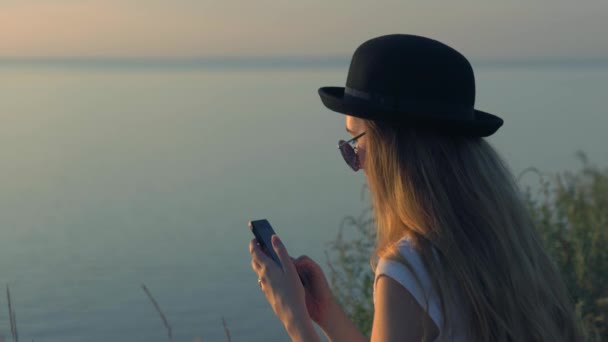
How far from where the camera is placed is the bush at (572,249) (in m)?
5.02

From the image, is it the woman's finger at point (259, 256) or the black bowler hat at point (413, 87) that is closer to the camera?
the black bowler hat at point (413, 87)

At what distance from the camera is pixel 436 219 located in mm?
2352

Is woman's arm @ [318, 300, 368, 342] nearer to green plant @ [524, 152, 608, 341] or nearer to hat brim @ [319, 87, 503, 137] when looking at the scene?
hat brim @ [319, 87, 503, 137]

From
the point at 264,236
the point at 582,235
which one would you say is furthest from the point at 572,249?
the point at 264,236

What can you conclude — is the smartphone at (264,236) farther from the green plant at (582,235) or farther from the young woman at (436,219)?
the green plant at (582,235)

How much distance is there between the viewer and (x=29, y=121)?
1964cm

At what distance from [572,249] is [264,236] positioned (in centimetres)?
303

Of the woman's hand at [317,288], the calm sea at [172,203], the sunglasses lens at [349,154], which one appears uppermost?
the sunglasses lens at [349,154]

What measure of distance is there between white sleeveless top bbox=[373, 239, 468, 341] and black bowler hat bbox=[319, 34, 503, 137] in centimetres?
33

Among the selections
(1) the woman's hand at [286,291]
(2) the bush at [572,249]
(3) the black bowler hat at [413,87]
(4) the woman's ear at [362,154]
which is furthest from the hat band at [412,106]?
(2) the bush at [572,249]

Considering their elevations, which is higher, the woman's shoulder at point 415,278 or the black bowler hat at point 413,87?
the black bowler hat at point 413,87

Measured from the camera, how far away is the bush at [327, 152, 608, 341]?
198 inches

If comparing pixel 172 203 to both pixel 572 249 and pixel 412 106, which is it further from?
pixel 412 106

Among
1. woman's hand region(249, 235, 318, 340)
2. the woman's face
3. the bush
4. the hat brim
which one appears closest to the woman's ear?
the woman's face
